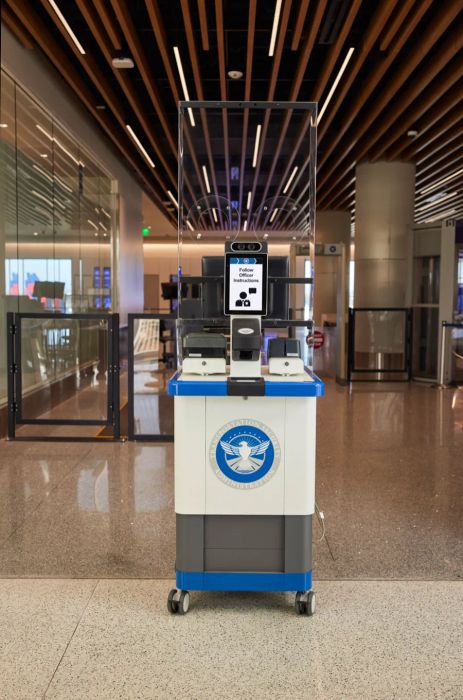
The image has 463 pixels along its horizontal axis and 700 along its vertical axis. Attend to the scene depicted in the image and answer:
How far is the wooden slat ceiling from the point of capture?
5254mm

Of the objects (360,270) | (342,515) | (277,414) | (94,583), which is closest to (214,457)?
(277,414)

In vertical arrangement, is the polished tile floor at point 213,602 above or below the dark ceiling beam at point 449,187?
below

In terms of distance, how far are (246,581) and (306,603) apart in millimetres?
250

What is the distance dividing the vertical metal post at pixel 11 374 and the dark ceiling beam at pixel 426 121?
532cm

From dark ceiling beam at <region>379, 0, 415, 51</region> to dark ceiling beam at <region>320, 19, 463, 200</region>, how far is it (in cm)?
35

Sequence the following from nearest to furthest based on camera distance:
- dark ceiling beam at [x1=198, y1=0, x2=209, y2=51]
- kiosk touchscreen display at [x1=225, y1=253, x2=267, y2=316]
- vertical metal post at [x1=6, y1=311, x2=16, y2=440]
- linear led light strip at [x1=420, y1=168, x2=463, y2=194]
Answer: kiosk touchscreen display at [x1=225, y1=253, x2=267, y2=316] < dark ceiling beam at [x1=198, y1=0, x2=209, y2=51] < vertical metal post at [x1=6, y1=311, x2=16, y2=440] < linear led light strip at [x1=420, y1=168, x2=463, y2=194]

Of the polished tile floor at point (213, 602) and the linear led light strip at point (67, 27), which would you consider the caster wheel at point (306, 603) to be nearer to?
the polished tile floor at point (213, 602)

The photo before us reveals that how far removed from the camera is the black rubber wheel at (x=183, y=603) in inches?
93.0

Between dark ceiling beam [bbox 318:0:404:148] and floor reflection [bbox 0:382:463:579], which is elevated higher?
dark ceiling beam [bbox 318:0:404:148]

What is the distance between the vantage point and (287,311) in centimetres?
289

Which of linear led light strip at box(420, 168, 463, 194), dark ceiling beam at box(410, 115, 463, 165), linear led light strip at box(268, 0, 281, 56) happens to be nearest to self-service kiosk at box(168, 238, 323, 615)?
linear led light strip at box(268, 0, 281, 56)

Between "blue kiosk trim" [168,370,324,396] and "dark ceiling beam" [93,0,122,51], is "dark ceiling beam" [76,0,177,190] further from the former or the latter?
"blue kiosk trim" [168,370,324,396]

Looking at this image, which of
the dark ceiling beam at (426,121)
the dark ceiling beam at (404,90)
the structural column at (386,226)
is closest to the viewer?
the dark ceiling beam at (404,90)

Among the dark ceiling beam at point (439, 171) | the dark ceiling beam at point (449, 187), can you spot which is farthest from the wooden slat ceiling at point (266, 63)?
the dark ceiling beam at point (449, 187)
